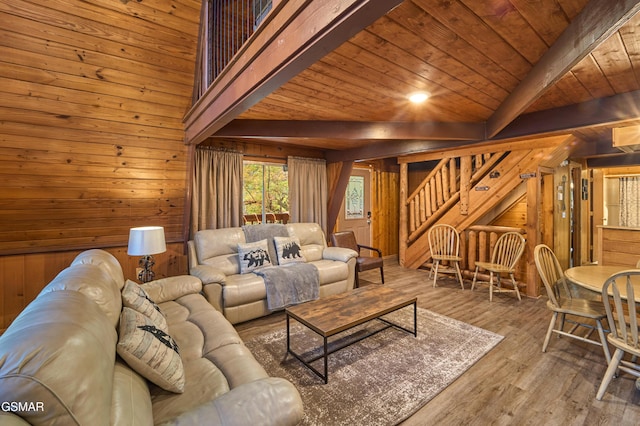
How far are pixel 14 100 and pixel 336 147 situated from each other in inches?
147

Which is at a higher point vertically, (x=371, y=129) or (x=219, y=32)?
(x=219, y=32)

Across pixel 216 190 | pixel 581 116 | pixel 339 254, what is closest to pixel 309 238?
pixel 339 254

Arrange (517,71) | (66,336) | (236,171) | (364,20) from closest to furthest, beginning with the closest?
(66,336) < (364,20) < (517,71) < (236,171)

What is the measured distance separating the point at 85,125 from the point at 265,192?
8.21ft

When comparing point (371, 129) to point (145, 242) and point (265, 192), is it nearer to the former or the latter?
point (265, 192)

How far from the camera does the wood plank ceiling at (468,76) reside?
1.42 m

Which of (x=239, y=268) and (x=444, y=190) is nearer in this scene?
(x=239, y=268)

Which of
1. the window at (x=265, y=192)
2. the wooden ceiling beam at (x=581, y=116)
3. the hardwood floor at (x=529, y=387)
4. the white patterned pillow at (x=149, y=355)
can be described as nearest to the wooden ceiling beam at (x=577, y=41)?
the wooden ceiling beam at (x=581, y=116)

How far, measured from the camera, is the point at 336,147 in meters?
4.80

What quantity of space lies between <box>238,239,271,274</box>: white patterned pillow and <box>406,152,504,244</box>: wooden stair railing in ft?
10.2

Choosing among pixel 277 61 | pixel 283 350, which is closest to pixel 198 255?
pixel 283 350

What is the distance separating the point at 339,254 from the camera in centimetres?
413

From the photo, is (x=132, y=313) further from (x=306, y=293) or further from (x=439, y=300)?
(x=439, y=300)

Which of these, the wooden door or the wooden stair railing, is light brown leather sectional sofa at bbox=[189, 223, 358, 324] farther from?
the wooden stair railing
